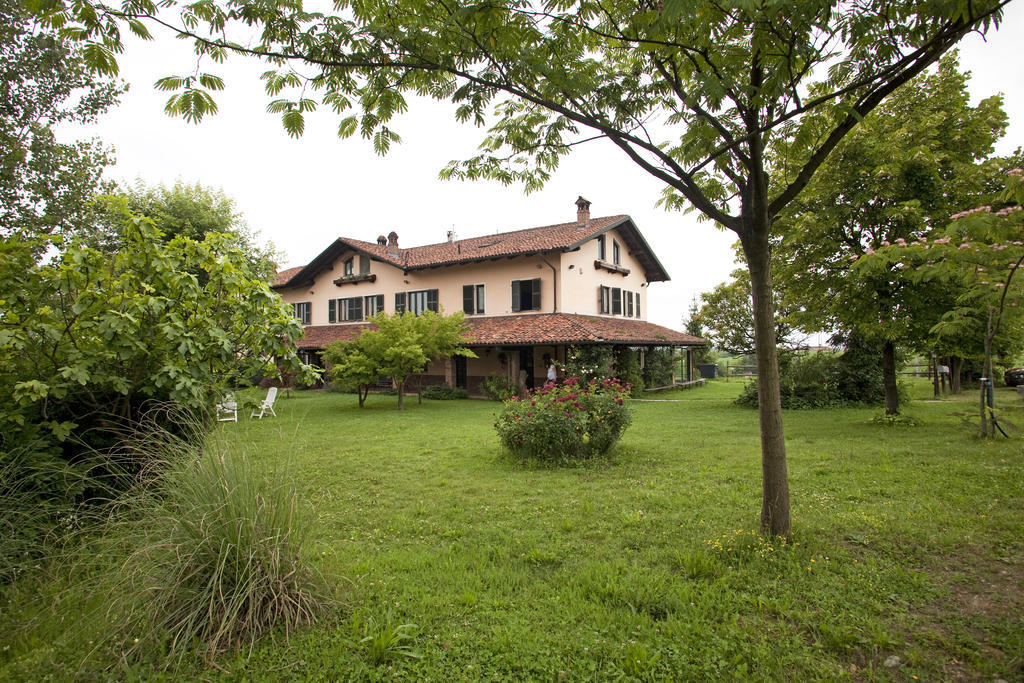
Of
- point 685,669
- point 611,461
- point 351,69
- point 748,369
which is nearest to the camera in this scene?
point 685,669

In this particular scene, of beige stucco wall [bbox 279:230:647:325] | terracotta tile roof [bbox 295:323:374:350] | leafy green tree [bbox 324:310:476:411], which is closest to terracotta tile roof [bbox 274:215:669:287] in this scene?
beige stucco wall [bbox 279:230:647:325]

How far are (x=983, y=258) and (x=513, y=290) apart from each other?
1750 cm

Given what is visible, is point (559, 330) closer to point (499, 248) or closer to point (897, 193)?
point (499, 248)

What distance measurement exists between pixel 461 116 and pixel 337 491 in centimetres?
530

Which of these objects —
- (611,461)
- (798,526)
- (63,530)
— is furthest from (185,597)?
(611,461)

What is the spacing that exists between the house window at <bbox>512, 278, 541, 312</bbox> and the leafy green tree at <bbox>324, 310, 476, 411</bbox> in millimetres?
4230

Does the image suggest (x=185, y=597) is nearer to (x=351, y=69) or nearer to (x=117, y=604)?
(x=117, y=604)

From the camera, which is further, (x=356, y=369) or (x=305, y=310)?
(x=305, y=310)

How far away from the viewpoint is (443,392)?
2370 centimetres

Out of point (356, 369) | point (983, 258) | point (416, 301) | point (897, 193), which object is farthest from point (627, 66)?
point (416, 301)

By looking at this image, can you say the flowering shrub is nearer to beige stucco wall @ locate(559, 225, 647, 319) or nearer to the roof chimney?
beige stucco wall @ locate(559, 225, 647, 319)

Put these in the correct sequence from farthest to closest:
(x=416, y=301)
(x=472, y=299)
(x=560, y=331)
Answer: (x=416, y=301) → (x=472, y=299) → (x=560, y=331)

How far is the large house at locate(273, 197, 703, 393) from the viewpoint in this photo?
22.0 metres

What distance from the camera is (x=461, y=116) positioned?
4.24m
